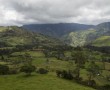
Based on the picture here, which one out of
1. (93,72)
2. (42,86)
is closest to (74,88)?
(42,86)

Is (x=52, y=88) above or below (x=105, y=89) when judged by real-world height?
above

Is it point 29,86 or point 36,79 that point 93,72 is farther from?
point 29,86

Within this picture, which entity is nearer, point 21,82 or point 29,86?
point 29,86

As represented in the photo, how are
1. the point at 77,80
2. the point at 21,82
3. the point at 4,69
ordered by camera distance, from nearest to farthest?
the point at 21,82 → the point at 77,80 → the point at 4,69

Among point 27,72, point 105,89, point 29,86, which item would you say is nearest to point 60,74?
point 27,72

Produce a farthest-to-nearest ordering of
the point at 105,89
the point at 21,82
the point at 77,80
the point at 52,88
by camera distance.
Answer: the point at 77,80
the point at 105,89
the point at 21,82
the point at 52,88

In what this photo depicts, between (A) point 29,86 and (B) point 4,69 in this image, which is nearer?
(A) point 29,86

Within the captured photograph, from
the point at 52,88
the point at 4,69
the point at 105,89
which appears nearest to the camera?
the point at 52,88

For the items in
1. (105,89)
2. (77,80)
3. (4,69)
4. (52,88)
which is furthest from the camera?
(4,69)

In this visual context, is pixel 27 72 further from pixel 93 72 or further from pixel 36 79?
pixel 93 72
